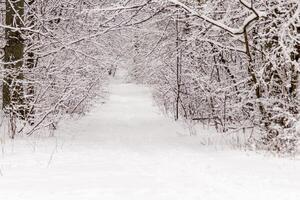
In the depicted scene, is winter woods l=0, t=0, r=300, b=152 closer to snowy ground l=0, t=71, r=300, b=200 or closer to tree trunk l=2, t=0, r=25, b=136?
tree trunk l=2, t=0, r=25, b=136

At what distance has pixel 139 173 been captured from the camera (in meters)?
5.68

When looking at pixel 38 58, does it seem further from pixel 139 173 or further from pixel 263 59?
pixel 139 173

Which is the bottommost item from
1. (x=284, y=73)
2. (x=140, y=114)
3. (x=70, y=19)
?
(x=140, y=114)

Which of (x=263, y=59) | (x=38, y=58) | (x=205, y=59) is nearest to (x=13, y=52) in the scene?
(x=38, y=58)

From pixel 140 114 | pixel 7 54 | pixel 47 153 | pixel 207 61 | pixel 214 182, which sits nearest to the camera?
pixel 214 182

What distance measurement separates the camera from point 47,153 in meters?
7.44

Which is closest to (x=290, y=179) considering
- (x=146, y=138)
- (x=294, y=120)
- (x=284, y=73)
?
(x=294, y=120)

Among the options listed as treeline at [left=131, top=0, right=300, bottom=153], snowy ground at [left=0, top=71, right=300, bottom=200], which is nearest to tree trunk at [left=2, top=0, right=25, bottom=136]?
snowy ground at [left=0, top=71, right=300, bottom=200]

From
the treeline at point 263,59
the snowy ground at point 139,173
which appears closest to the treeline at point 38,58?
the snowy ground at point 139,173

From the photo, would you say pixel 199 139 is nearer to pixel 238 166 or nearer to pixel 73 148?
pixel 73 148

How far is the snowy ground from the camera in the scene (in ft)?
14.9

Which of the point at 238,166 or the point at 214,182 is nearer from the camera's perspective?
the point at 214,182

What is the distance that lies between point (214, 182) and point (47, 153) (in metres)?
3.35

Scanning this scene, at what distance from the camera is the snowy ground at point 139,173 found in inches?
178
